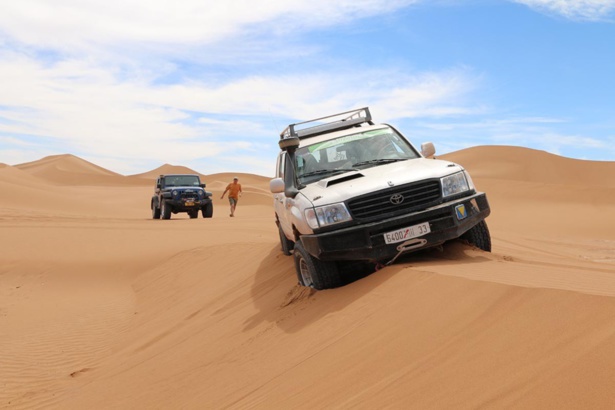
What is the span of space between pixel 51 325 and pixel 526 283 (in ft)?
28.6

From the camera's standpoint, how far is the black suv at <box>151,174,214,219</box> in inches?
994

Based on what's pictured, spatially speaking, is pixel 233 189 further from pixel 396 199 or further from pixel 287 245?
pixel 396 199

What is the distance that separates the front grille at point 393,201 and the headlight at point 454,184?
0.25 feet

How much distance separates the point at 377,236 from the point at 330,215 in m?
0.50

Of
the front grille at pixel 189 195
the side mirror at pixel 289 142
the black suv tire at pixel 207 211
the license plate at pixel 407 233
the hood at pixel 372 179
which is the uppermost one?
the side mirror at pixel 289 142

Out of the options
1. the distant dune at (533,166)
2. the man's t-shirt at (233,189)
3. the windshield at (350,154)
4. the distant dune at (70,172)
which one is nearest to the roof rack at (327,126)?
the windshield at (350,154)

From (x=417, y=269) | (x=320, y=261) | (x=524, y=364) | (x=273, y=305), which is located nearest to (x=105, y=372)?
(x=273, y=305)

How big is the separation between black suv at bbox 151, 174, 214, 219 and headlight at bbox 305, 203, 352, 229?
1966cm

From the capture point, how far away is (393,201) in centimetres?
628

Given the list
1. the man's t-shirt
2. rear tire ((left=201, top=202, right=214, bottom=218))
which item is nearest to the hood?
the man's t-shirt

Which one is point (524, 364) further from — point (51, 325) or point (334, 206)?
point (51, 325)

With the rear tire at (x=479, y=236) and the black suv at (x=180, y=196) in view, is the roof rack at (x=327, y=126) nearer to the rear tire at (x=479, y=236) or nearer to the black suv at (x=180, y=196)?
the rear tire at (x=479, y=236)

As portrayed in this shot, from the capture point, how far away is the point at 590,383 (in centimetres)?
291

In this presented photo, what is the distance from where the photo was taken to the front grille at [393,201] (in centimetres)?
621
